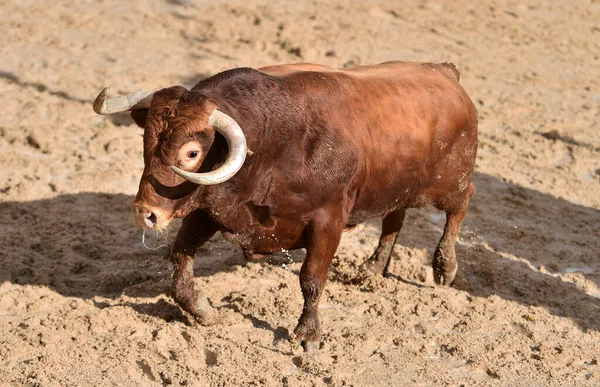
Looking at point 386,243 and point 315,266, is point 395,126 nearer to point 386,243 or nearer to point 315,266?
point 315,266

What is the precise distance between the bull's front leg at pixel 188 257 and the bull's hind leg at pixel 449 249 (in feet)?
6.12

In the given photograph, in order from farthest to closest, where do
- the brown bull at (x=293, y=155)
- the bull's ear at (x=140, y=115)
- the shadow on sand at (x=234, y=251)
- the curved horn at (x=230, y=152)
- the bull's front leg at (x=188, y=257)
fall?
the shadow on sand at (x=234, y=251)
the bull's front leg at (x=188, y=257)
the bull's ear at (x=140, y=115)
the brown bull at (x=293, y=155)
the curved horn at (x=230, y=152)

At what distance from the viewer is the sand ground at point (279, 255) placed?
573 cm

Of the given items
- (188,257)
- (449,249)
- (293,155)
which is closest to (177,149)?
(293,155)

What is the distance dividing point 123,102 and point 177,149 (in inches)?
24.3

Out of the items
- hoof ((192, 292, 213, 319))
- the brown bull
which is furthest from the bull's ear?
hoof ((192, 292, 213, 319))

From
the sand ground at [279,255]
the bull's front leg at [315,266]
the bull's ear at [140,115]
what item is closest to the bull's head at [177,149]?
the bull's ear at [140,115]

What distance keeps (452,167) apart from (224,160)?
2.06 meters

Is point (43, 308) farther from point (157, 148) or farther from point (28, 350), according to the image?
point (157, 148)

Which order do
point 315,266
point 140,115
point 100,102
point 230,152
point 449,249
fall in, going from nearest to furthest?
point 230,152 < point 100,102 < point 140,115 < point 315,266 < point 449,249

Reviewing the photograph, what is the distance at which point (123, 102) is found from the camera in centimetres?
543

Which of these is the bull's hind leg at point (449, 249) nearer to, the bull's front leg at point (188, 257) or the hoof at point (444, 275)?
the hoof at point (444, 275)

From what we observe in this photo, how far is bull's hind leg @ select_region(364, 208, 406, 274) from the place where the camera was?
6941 millimetres

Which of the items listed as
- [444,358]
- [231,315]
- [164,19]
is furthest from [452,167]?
[164,19]
